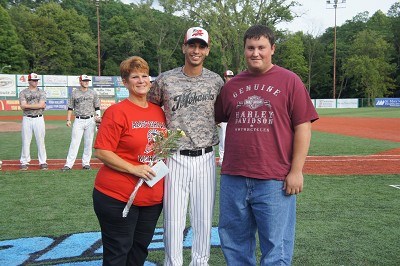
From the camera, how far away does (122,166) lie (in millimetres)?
3096

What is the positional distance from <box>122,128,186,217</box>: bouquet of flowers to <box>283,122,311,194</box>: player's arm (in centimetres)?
87

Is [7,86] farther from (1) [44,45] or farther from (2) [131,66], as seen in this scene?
(2) [131,66]

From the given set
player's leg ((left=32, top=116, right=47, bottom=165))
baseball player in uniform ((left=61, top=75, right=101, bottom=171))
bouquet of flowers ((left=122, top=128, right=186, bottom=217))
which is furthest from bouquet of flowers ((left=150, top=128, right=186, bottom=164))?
player's leg ((left=32, top=116, right=47, bottom=165))

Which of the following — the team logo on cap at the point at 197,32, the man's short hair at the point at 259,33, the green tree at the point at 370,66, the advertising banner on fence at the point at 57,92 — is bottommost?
the man's short hair at the point at 259,33

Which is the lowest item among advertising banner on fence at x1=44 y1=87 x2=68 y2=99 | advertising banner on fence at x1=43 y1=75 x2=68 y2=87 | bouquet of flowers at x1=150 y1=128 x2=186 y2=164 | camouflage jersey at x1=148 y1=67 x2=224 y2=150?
bouquet of flowers at x1=150 y1=128 x2=186 y2=164

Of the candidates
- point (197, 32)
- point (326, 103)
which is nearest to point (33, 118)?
point (197, 32)

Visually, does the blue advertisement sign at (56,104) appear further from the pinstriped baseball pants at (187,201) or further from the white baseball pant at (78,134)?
the pinstriped baseball pants at (187,201)

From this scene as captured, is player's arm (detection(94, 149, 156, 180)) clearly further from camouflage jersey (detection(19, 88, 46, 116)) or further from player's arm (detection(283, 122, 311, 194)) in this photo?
camouflage jersey (detection(19, 88, 46, 116))

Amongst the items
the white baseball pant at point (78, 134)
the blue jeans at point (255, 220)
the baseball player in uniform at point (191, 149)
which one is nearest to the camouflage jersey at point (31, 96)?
the white baseball pant at point (78, 134)

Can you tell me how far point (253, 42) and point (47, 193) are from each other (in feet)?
18.4

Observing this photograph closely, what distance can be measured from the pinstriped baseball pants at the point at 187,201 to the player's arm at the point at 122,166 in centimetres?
36

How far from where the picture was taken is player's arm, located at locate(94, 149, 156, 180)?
3094 mm

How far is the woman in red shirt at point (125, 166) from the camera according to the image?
10.2ft

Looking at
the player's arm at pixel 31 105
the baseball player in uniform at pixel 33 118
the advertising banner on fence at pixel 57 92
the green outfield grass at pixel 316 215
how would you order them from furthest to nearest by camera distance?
the advertising banner on fence at pixel 57 92 → the baseball player in uniform at pixel 33 118 → the player's arm at pixel 31 105 → the green outfield grass at pixel 316 215
